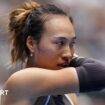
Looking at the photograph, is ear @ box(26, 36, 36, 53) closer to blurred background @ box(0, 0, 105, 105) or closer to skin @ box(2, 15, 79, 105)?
skin @ box(2, 15, 79, 105)

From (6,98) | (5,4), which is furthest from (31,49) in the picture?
(5,4)

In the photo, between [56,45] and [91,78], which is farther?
[56,45]

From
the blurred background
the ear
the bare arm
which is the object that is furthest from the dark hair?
the blurred background

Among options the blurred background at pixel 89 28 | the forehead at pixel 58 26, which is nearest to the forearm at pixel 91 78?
the forehead at pixel 58 26

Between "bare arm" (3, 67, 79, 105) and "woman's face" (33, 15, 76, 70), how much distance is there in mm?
82

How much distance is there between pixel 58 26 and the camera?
79 cm

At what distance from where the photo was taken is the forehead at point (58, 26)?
0.78 meters

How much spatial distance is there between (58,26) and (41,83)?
6.5 inches

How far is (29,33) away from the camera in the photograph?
84 centimetres

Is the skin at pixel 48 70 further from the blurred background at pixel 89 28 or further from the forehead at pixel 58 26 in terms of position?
the blurred background at pixel 89 28

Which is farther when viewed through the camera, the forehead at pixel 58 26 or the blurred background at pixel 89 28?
the blurred background at pixel 89 28

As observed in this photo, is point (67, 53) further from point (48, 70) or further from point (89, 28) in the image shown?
point (89, 28)

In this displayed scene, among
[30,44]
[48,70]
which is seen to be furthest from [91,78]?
[30,44]

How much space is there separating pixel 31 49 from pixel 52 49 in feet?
0.25
